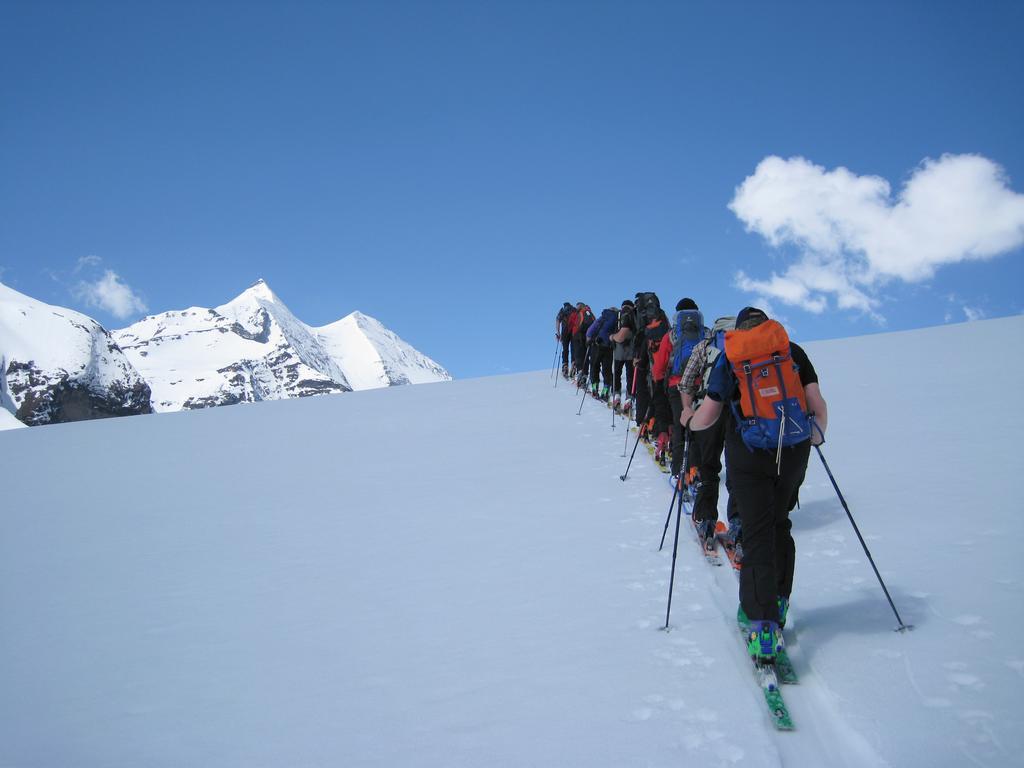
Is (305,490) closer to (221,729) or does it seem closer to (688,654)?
(221,729)

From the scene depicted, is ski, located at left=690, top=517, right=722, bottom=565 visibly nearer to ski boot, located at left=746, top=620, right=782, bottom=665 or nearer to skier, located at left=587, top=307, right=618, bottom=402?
ski boot, located at left=746, top=620, right=782, bottom=665

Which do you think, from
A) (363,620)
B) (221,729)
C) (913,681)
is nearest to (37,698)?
(221,729)

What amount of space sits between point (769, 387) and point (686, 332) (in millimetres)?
2403

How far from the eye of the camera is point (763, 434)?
145 inches

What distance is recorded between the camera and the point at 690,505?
22.1 feet

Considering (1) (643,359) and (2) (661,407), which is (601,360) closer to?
(1) (643,359)

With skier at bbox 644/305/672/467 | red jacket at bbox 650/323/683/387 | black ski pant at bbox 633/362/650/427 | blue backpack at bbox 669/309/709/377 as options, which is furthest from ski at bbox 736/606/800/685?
black ski pant at bbox 633/362/650/427

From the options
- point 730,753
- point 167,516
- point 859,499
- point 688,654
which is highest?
point 167,516

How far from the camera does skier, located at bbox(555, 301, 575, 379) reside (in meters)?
16.3

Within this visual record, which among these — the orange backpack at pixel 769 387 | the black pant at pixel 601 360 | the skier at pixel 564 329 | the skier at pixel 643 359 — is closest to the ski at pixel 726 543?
the orange backpack at pixel 769 387

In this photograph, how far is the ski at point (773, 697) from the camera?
3242 millimetres

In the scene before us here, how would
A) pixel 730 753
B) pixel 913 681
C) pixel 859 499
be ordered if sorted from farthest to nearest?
pixel 859 499 < pixel 913 681 < pixel 730 753

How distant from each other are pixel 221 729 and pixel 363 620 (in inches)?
53.4

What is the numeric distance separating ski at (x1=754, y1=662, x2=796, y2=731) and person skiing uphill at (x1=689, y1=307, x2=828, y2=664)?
0.19 feet
